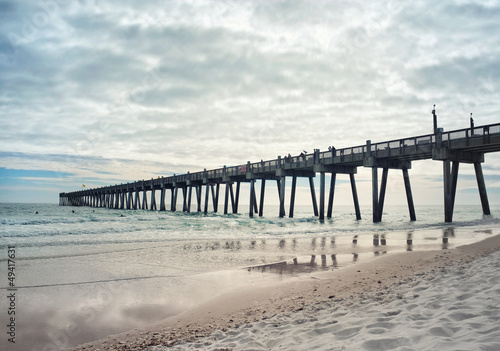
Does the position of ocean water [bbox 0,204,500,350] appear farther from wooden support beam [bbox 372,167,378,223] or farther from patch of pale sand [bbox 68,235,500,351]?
wooden support beam [bbox 372,167,378,223]

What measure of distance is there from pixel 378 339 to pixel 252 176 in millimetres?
38622

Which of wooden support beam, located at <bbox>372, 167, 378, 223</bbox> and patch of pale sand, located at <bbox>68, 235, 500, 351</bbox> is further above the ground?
wooden support beam, located at <bbox>372, 167, 378, 223</bbox>

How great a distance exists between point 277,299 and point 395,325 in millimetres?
2542

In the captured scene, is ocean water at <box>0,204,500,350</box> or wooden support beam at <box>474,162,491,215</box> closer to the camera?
ocean water at <box>0,204,500,350</box>

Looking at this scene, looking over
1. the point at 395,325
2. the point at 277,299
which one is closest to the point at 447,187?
the point at 277,299

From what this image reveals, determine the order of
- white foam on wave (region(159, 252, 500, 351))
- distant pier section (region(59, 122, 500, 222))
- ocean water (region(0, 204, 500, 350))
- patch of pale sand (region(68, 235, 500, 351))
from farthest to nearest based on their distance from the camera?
distant pier section (region(59, 122, 500, 222)) < ocean water (region(0, 204, 500, 350)) < patch of pale sand (region(68, 235, 500, 351)) < white foam on wave (region(159, 252, 500, 351))

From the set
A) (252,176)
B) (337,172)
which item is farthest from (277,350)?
(252,176)

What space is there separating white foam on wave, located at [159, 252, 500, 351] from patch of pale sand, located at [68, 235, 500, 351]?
239 millimetres

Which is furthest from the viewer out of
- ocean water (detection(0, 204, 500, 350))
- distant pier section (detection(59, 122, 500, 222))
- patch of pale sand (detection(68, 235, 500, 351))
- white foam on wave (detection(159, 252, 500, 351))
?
distant pier section (detection(59, 122, 500, 222))

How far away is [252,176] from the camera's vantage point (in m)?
42.0

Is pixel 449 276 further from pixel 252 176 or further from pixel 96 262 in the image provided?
pixel 252 176

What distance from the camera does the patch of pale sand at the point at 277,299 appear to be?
179 inches

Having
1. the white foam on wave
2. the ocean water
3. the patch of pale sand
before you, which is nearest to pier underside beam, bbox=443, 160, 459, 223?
the ocean water

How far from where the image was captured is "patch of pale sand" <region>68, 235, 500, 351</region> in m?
4.55
